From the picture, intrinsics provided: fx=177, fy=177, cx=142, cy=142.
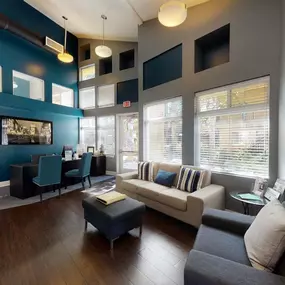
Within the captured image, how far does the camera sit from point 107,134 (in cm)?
679

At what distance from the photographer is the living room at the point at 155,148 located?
1795mm

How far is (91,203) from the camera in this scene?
8.45ft

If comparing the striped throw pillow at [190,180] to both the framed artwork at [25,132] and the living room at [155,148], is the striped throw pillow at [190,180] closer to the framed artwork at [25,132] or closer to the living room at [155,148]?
the living room at [155,148]

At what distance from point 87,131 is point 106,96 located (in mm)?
1658

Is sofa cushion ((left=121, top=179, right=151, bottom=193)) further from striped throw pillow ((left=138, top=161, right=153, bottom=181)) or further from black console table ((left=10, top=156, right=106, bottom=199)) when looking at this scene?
black console table ((left=10, top=156, right=106, bottom=199))

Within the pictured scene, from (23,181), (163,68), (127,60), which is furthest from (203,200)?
(127,60)

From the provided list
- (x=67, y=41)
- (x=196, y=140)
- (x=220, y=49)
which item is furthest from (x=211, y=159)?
(x=67, y=41)

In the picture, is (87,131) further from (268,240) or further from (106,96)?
(268,240)

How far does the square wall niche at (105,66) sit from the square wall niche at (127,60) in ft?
1.96

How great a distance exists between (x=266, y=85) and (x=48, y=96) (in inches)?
239

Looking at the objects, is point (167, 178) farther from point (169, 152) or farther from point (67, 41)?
point (67, 41)

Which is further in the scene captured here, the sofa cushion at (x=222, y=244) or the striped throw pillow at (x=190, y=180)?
the striped throw pillow at (x=190, y=180)

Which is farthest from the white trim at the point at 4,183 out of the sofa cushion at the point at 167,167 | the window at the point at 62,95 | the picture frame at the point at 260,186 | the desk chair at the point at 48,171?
the picture frame at the point at 260,186

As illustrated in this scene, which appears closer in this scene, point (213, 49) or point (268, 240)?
point (268, 240)
